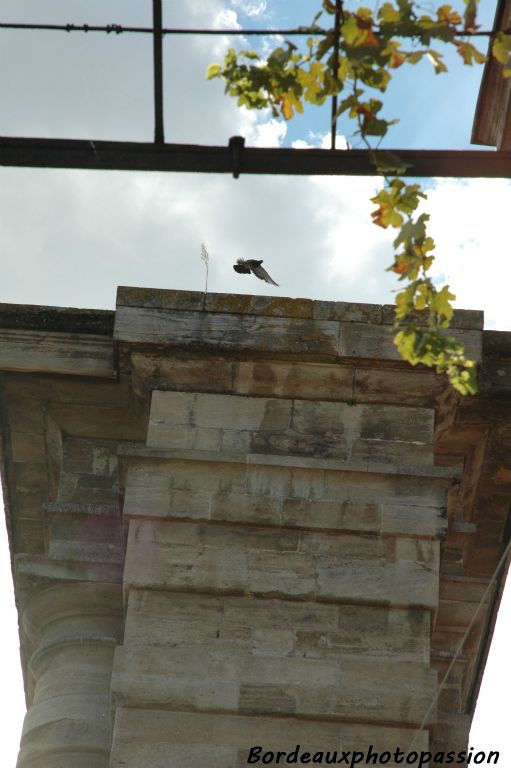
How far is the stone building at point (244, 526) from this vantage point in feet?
27.8

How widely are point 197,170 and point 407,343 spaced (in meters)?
1.55

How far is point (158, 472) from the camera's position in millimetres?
9359

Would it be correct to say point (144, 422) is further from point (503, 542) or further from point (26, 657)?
point (503, 542)

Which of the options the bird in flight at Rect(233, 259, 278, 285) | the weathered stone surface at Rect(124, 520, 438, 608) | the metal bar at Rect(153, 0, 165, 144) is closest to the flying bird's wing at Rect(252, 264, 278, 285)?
the bird in flight at Rect(233, 259, 278, 285)

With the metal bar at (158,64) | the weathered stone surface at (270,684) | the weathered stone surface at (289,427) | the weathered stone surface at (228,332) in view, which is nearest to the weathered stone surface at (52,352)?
the weathered stone surface at (228,332)

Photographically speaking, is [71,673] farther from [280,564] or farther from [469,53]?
[469,53]

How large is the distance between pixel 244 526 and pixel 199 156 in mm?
2410

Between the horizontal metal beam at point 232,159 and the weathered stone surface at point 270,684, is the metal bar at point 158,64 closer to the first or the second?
the horizontal metal beam at point 232,159

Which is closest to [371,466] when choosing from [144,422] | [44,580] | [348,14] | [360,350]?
[360,350]

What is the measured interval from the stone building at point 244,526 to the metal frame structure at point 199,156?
208 cm

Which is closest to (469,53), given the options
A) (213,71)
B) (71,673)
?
(213,71)

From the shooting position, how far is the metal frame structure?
25.5ft

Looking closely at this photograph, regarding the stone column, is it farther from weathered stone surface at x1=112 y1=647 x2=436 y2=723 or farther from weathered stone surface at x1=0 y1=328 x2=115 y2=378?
weathered stone surface at x1=0 y1=328 x2=115 y2=378

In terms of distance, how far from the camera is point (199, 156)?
7902mm
